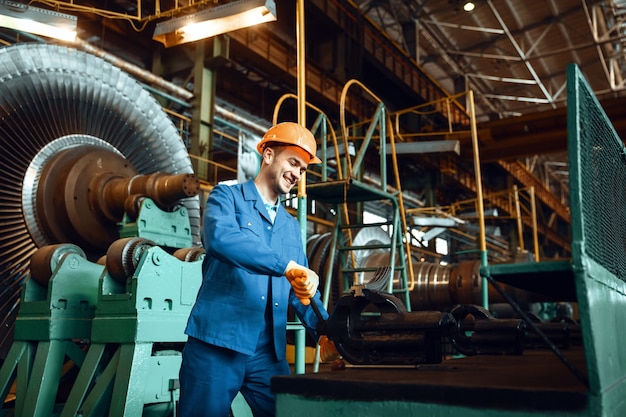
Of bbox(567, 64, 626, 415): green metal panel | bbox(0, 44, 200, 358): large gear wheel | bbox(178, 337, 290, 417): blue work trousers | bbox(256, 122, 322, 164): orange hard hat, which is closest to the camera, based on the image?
bbox(567, 64, 626, 415): green metal panel

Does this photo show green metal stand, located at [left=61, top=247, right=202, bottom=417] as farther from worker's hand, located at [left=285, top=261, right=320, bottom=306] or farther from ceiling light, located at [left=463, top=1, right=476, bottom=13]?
ceiling light, located at [left=463, top=1, right=476, bottom=13]

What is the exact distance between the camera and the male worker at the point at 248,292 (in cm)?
175

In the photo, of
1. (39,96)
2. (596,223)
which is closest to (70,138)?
(39,96)

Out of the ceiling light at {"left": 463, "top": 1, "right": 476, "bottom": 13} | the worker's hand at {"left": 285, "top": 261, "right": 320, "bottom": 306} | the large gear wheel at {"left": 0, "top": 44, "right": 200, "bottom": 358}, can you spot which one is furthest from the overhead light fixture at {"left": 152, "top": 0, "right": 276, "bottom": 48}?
the ceiling light at {"left": 463, "top": 1, "right": 476, "bottom": 13}

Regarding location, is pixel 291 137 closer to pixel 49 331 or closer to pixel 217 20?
pixel 49 331

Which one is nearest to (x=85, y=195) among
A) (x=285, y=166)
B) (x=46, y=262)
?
(x=46, y=262)

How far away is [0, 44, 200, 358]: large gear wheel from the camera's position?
3480 mm

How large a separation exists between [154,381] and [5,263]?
1.37 m

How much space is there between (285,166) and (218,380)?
2.61ft

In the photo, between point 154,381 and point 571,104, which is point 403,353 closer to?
point 571,104

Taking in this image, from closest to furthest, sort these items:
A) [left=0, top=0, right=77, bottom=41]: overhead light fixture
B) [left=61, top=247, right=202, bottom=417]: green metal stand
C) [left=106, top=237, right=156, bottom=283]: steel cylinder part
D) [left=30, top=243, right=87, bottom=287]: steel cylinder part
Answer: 1. [left=61, top=247, right=202, bottom=417]: green metal stand
2. [left=106, top=237, right=156, bottom=283]: steel cylinder part
3. [left=30, top=243, right=87, bottom=287]: steel cylinder part
4. [left=0, top=0, right=77, bottom=41]: overhead light fixture

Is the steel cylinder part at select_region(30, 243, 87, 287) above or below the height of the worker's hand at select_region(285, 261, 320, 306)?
above

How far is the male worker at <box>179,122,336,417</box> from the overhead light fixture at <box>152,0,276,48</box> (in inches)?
81.7

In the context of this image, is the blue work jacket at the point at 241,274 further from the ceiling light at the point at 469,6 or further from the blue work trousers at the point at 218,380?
the ceiling light at the point at 469,6
